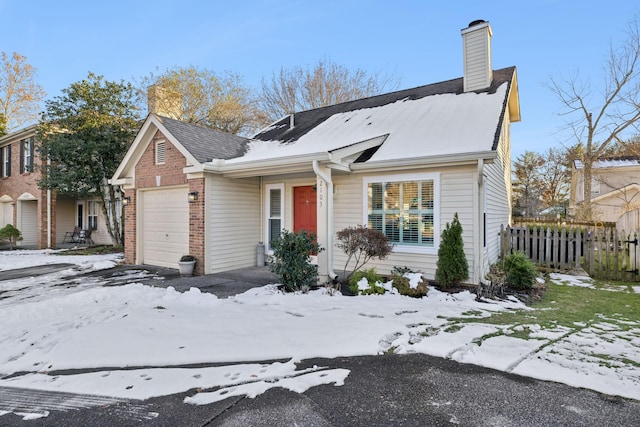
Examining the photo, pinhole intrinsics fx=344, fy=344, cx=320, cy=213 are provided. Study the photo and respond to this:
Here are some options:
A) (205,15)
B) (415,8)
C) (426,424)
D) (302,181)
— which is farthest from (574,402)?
(205,15)

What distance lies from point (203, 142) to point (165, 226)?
102 inches

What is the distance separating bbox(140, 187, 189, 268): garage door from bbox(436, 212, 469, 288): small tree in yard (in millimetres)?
6321

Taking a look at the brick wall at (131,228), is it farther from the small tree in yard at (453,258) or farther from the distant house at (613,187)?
the distant house at (613,187)

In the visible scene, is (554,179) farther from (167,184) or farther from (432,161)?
(167,184)

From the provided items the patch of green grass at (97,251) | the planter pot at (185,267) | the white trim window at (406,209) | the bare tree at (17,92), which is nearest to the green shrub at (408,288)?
the white trim window at (406,209)

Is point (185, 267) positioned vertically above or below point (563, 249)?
below

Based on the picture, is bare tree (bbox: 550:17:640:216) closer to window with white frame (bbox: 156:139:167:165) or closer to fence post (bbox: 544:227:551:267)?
fence post (bbox: 544:227:551:267)

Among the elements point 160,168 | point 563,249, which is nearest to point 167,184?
point 160,168

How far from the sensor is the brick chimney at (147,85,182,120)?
56.2 feet

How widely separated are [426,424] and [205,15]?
1479 centimetres

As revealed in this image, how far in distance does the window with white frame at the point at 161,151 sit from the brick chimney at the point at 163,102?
8.91 meters

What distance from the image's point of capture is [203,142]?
369 inches

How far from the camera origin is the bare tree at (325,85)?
2233 cm

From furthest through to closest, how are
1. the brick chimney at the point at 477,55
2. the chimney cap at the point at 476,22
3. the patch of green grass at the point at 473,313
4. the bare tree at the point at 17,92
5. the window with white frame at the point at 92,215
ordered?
1. the bare tree at the point at 17,92
2. the window with white frame at the point at 92,215
3. the chimney cap at the point at 476,22
4. the brick chimney at the point at 477,55
5. the patch of green grass at the point at 473,313
